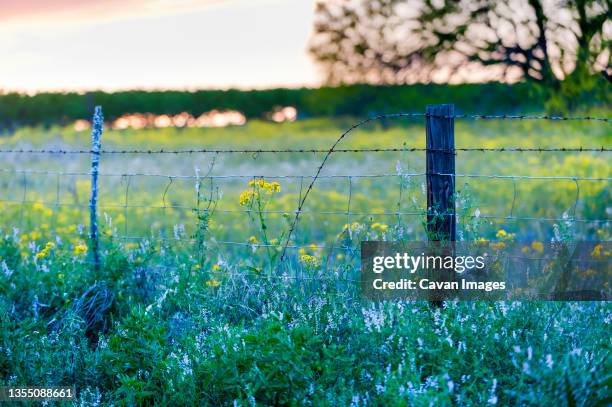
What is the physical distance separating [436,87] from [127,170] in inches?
846

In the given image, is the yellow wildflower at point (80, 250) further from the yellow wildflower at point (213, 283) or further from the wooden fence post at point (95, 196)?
the yellow wildflower at point (213, 283)

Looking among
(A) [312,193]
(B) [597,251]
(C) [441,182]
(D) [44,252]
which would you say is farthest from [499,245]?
(A) [312,193]

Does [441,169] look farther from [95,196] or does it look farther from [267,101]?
[267,101]

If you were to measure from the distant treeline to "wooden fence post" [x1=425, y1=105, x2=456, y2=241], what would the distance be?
90.5 feet

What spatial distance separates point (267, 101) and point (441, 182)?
4018 cm

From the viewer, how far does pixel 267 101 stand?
45562 mm

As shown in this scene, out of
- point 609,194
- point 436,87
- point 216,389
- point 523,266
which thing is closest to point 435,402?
point 216,389

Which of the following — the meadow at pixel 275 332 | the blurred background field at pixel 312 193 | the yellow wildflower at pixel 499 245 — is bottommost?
the meadow at pixel 275 332

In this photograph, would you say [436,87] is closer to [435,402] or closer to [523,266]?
[523,266]

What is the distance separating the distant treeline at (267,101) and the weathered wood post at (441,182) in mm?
27578

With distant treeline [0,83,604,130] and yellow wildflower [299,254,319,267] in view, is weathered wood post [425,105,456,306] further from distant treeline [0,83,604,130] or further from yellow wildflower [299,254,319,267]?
distant treeline [0,83,604,130]

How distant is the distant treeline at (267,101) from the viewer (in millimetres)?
38125

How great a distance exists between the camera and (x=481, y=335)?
4938 millimetres

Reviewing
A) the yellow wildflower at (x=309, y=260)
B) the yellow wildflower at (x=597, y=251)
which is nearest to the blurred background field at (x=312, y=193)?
the yellow wildflower at (x=309, y=260)
